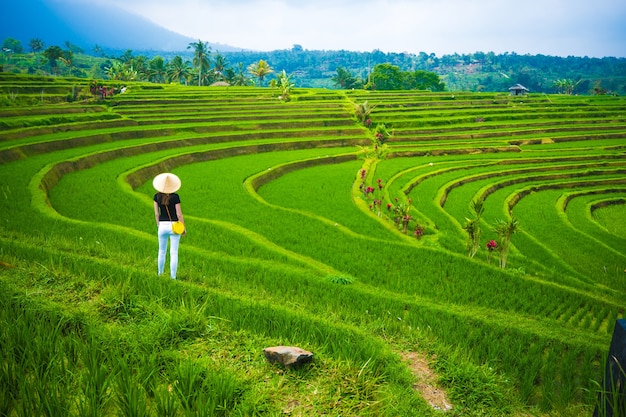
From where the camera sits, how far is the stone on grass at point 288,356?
2771mm

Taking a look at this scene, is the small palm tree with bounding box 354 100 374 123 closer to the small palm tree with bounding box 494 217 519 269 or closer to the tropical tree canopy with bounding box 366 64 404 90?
the small palm tree with bounding box 494 217 519 269

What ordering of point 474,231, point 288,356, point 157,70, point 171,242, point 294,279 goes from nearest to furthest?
1. point 288,356
2. point 171,242
3. point 294,279
4. point 474,231
5. point 157,70

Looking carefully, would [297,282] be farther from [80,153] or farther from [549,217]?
[80,153]

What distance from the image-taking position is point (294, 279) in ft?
19.8

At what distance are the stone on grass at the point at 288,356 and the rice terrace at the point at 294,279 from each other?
0.19ft

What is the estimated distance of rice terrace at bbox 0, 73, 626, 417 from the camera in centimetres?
263

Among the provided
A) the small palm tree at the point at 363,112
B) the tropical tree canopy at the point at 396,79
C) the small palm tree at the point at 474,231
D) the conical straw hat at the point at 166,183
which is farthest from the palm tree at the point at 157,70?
the conical straw hat at the point at 166,183

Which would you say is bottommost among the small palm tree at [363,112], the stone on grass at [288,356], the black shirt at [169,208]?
the stone on grass at [288,356]

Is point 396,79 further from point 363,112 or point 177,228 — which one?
point 177,228

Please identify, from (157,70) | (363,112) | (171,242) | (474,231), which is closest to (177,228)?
(171,242)

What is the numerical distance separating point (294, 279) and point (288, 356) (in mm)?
→ 3248

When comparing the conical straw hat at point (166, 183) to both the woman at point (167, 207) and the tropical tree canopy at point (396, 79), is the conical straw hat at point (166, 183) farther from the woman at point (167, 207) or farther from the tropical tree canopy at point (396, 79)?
the tropical tree canopy at point (396, 79)

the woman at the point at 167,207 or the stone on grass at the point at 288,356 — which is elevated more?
the woman at the point at 167,207

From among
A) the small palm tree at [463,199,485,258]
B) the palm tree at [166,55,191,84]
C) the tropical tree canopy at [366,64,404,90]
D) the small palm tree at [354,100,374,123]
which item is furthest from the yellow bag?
the tropical tree canopy at [366,64,404,90]
